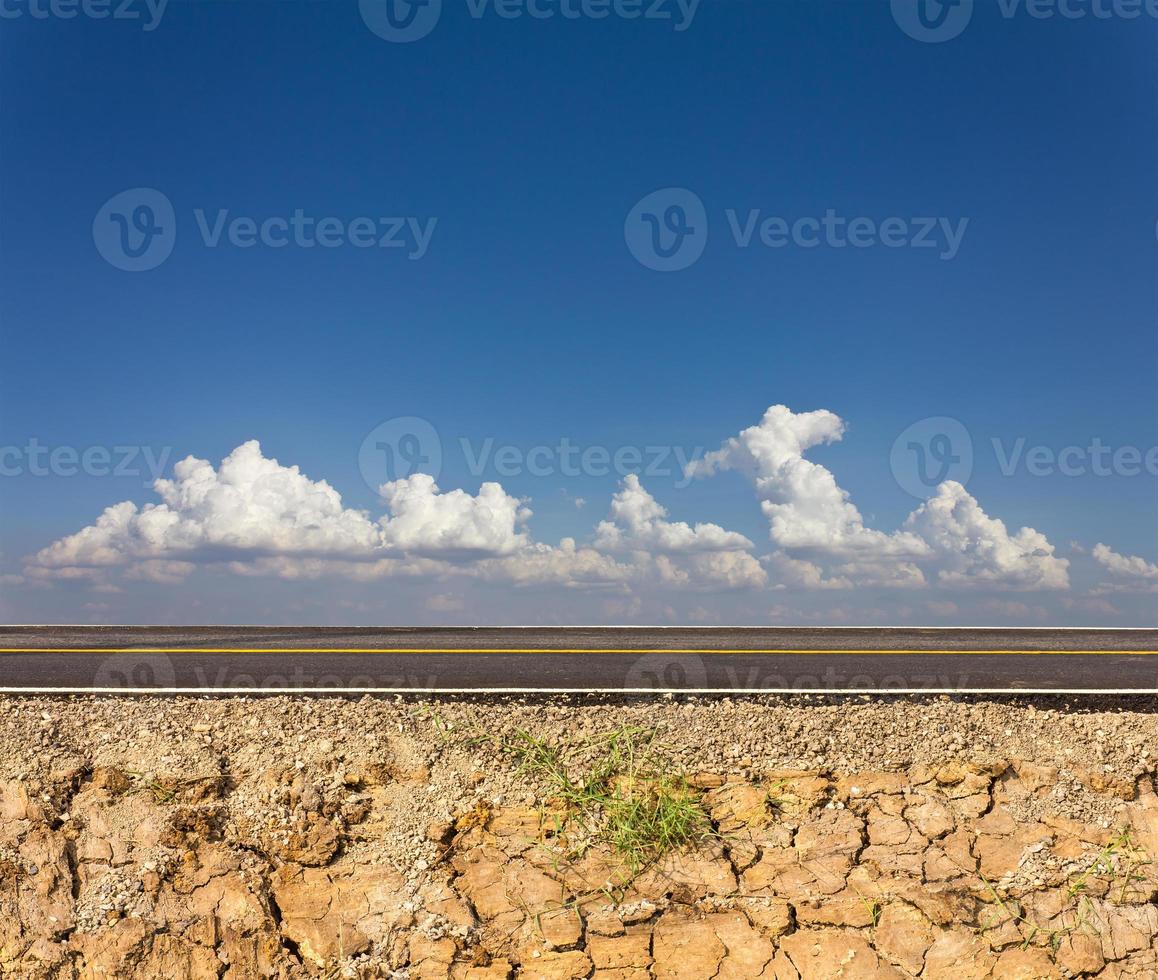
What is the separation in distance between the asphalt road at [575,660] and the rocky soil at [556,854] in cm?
177

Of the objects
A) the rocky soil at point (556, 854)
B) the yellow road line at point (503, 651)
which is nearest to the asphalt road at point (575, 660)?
the yellow road line at point (503, 651)

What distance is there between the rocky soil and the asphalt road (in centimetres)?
177

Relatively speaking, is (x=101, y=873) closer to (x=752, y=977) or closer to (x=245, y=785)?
(x=245, y=785)

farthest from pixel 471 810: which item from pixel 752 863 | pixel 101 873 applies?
pixel 101 873

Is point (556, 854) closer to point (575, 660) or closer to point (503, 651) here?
point (575, 660)

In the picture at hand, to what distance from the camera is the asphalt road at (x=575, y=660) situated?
843 cm

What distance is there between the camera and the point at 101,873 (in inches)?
216

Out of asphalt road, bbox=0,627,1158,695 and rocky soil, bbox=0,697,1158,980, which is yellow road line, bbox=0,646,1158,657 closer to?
asphalt road, bbox=0,627,1158,695

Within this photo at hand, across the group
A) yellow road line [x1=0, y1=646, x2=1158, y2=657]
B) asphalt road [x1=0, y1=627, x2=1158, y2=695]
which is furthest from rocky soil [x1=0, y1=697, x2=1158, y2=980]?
yellow road line [x1=0, y1=646, x2=1158, y2=657]

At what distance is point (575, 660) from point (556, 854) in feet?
14.7

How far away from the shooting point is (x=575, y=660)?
983cm

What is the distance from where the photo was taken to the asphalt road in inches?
332

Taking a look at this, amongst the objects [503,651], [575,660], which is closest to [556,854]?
[575,660]

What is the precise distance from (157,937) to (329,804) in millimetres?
1301
